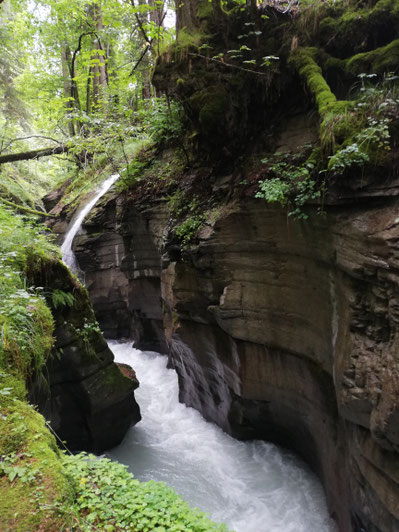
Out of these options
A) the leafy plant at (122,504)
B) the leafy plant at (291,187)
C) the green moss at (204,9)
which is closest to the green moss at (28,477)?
the leafy plant at (122,504)

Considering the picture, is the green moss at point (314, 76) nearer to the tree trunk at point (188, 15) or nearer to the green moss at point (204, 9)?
the green moss at point (204, 9)

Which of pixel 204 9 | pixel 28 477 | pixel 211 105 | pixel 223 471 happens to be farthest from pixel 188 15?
pixel 223 471

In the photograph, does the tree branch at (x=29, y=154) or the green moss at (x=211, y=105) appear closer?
the green moss at (x=211, y=105)

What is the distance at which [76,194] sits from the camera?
14172mm

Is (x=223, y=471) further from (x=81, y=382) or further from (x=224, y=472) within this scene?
(x=81, y=382)

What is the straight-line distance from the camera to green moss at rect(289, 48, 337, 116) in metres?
4.55

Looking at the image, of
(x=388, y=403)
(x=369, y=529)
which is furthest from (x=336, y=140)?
(x=369, y=529)

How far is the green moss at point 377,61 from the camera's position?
4.39 m

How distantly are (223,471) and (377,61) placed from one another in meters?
7.21

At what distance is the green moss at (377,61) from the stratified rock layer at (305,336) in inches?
80.7

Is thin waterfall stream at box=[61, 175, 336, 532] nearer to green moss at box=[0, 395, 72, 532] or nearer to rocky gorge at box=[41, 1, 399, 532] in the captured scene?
rocky gorge at box=[41, 1, 399, 532]

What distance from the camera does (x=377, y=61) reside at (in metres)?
4.57

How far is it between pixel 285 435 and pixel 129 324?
25.4 ft

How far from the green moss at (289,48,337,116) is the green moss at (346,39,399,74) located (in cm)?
44
